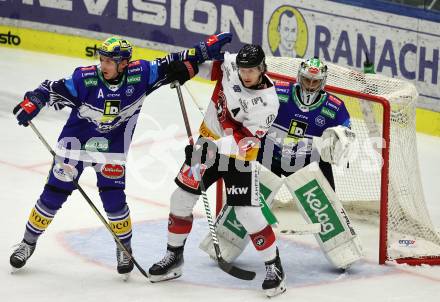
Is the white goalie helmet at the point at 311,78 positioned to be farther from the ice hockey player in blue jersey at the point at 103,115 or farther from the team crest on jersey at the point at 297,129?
the ice hockey player in blue jersey at the point at 103,115

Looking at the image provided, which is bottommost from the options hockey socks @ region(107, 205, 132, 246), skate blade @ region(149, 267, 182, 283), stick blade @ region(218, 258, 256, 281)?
skate blade @ region(149, 267, 182, 283)

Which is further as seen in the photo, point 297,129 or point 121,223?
point 297,129

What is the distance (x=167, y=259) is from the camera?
18.5ft

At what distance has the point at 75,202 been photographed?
711 cm

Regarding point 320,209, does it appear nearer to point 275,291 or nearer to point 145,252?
point 275,291

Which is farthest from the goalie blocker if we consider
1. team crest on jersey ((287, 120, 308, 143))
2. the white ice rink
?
team crest on jersey ((287, 120, 308, 143))

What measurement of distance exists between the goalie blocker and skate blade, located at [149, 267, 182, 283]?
384 millimetres

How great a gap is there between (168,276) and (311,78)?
135 cm

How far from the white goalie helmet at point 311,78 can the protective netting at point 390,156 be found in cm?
25

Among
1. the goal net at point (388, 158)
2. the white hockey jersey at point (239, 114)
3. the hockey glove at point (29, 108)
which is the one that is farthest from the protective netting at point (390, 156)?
the hockey glove at point (29, 108)

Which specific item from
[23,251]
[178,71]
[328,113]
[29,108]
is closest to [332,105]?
[328,113]

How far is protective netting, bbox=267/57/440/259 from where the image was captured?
20.7ft

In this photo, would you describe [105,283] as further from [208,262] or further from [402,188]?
[402,188]

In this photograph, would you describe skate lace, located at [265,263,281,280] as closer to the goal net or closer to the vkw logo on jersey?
the goal net
